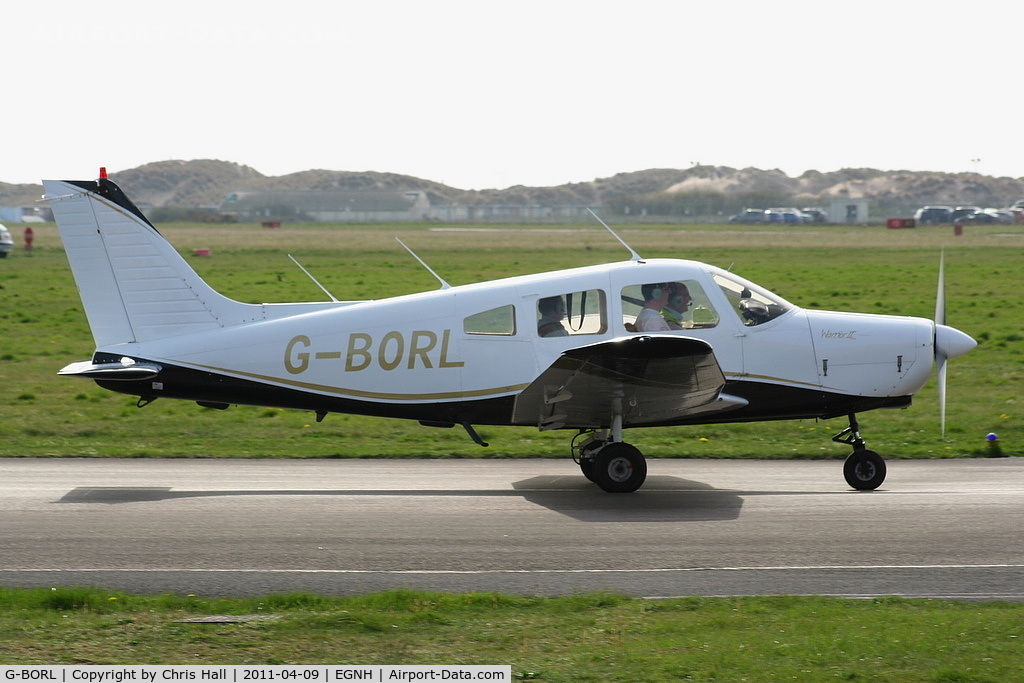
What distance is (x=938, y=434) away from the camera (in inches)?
566

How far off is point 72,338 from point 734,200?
91.5 metres

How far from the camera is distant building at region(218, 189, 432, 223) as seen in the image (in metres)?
117

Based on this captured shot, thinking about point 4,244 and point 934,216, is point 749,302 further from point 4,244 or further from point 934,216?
point 934,216

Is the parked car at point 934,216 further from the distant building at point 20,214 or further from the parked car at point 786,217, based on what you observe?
the distant building at point 20,214

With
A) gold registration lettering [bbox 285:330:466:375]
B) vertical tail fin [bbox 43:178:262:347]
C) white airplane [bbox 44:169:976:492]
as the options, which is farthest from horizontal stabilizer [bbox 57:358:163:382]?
gold registration lettering [bbox 285:330:466:375]

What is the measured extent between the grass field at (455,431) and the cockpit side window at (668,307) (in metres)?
3.07


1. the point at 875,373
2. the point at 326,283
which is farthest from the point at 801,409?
the point at 326,283

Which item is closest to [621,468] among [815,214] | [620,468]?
[620,468]

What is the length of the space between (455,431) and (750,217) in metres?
94.4

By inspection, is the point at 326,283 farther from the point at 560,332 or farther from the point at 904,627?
the point at 904,627

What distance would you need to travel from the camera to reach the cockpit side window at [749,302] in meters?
10.7

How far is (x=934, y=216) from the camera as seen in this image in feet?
332

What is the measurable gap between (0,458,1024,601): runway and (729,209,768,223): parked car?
95291 mm

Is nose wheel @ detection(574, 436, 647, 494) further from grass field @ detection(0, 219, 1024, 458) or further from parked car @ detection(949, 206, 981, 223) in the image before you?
parked car @ detection(949, 206, 981, 223)
